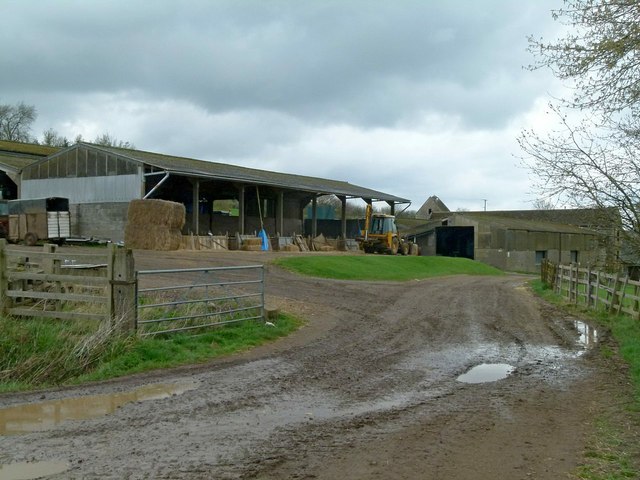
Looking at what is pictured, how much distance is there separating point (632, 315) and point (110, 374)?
13.7 meters

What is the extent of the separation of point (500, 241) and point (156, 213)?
35.8 m

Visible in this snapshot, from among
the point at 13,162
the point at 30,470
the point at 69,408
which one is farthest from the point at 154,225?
the point at 30,470

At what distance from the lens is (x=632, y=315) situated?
17.6 metres

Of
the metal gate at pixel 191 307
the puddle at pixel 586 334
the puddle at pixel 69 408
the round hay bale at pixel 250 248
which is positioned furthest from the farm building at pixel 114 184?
the puddle at pixel 69 408

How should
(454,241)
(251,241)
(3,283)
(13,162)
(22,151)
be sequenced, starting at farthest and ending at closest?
(454,241), (22,151), (13,162), (251,241), (3,283)

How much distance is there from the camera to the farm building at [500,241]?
59.5m

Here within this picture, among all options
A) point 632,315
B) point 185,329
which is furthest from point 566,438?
point 632,315

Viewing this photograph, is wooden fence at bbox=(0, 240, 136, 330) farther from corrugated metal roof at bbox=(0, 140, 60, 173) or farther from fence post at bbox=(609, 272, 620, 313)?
corrugated metal roof at bbox=(0, 140, 60, 173)

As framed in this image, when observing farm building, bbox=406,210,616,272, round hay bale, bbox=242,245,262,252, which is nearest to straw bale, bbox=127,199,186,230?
round hay bale, bbox=242,245,262,252

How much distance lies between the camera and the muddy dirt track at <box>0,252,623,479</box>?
603cm

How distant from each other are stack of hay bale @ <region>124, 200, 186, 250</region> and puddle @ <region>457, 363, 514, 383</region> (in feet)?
78.5

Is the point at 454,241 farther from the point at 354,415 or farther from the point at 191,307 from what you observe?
the point at 354,415

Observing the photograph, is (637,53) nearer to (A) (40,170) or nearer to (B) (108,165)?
(B) (108,165)

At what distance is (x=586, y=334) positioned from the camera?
647 inches
